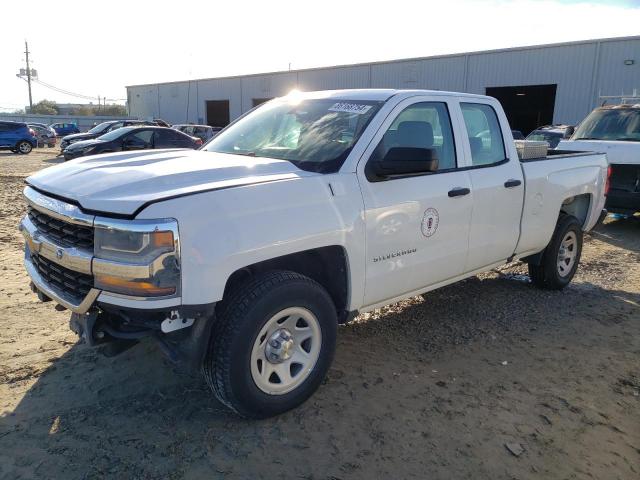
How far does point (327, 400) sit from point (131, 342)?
1273 millimetres

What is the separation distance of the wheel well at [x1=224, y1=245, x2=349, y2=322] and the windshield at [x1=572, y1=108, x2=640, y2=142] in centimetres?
817

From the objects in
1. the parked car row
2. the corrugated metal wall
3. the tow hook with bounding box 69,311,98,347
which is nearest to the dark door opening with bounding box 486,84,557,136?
the corrugated metal wall

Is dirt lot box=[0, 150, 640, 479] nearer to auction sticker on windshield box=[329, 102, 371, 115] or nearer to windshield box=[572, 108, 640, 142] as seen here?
auction sticker on windshield box=[329, 102, 371, 115]

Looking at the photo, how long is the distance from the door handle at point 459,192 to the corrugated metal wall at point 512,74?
939 inches

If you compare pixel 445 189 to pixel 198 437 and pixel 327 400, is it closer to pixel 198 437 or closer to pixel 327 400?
pixel 327 400

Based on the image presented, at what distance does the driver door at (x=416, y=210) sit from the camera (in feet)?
11.7

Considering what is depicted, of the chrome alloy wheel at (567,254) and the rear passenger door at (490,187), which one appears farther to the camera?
the chrome alloy wheel at (567,254)

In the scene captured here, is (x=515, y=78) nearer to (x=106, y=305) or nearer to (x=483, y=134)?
(x=483, y=134)

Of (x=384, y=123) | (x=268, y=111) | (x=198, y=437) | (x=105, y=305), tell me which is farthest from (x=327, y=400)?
(x=268, y=111)

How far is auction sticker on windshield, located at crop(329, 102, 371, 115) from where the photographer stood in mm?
3875

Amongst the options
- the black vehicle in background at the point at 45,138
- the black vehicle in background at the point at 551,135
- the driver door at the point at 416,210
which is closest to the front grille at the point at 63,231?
the driver door at the point at 416,210

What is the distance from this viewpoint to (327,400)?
3.50 meters

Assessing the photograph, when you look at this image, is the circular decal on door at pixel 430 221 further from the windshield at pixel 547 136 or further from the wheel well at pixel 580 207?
the windshield at pixel 547 136

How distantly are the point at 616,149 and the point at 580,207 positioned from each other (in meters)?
3.58
